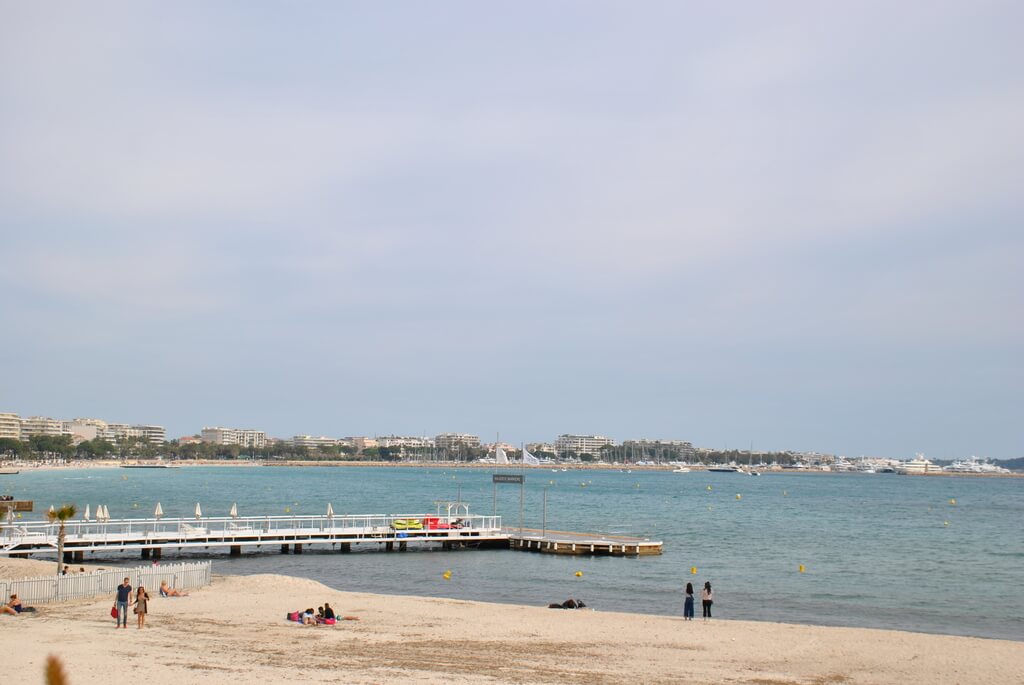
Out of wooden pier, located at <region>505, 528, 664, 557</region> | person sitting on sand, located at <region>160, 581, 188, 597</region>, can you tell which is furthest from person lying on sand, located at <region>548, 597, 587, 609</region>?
wooden pier, located at <region>505, 528, 664, 557</region>

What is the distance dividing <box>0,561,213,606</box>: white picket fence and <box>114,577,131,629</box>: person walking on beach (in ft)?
9.39

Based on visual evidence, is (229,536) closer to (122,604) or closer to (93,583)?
(93,583)

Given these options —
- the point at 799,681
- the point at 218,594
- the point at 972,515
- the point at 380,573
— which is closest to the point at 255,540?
the point at 380,573

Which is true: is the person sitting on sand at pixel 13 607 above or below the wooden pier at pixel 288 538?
above

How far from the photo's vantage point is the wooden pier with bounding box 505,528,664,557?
50.7m

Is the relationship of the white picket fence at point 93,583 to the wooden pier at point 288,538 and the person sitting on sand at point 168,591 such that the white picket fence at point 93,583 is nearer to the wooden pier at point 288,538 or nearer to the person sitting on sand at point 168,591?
the person sitting on sand at point 168,591

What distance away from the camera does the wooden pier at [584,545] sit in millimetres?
50719

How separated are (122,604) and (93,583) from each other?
6.32 meters

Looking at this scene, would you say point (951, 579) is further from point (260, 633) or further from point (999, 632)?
point (260, 633)

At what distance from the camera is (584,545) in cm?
5072

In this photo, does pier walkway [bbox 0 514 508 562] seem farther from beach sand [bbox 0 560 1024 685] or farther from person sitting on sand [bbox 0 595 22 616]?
person sitting on sand [bbox 0 595 22 616]

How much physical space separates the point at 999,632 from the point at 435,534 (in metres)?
29.9

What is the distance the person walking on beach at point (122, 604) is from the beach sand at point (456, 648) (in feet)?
1.53

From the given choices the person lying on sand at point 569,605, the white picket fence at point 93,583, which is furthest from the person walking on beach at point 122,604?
the person lying on sand at point 569,605
